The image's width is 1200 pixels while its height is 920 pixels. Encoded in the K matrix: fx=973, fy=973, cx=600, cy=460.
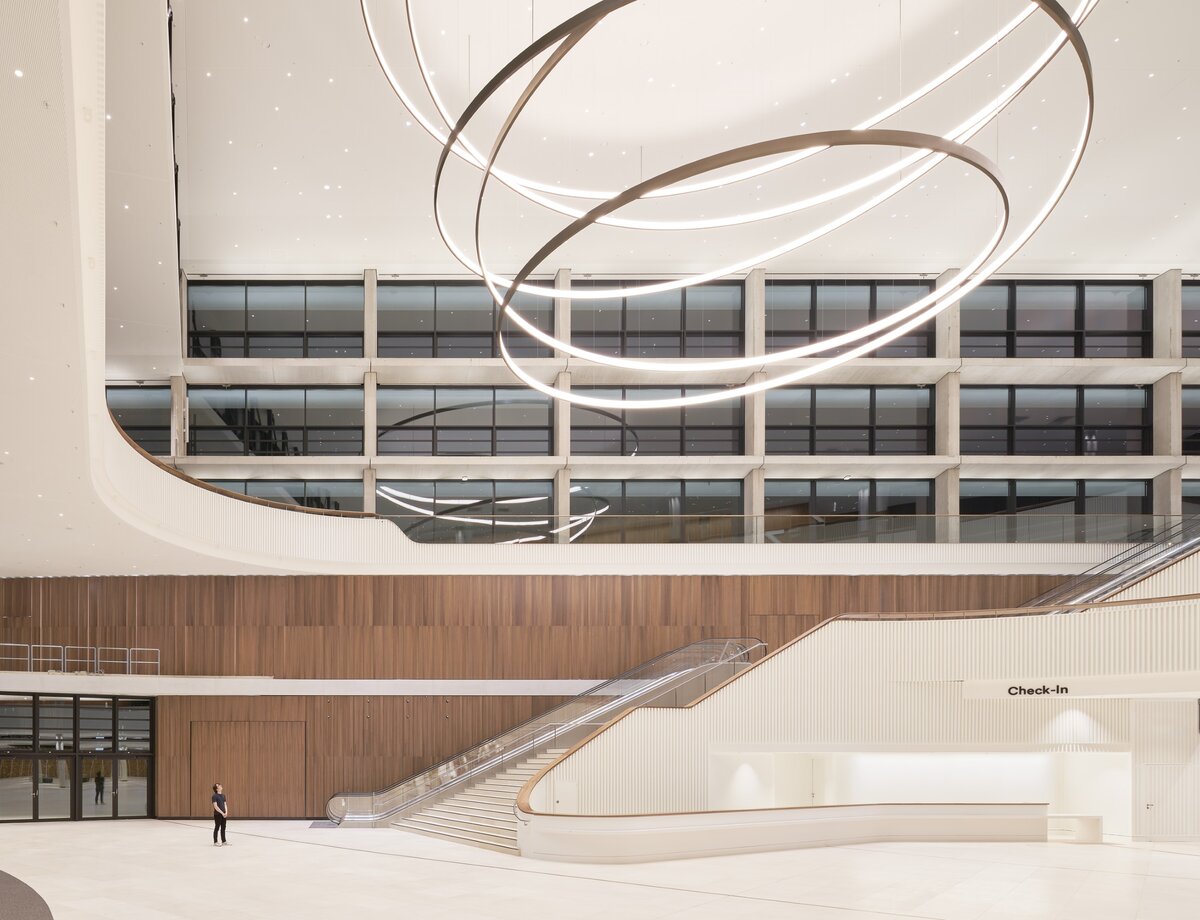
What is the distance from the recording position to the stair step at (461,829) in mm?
16828

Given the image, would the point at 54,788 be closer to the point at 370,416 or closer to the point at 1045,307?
the point at 370,416

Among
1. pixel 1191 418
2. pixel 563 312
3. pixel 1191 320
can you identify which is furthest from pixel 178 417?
pixel 1191 320

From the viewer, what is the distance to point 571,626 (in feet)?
74.8

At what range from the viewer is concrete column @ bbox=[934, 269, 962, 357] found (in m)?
25.6

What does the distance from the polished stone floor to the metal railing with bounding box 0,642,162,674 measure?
14.2ft

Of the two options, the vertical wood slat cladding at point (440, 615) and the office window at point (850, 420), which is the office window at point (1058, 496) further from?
the vertical wood slat cladding at point (440, 615)

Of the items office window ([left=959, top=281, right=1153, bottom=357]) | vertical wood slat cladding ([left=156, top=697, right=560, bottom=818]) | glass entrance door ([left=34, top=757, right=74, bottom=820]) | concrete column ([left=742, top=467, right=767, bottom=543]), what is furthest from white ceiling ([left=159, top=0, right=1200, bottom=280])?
glass entrance door ([left=34, top=757, right=74, bottom=820])

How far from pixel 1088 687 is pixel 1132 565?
4707 mm

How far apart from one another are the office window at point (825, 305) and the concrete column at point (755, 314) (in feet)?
4.60

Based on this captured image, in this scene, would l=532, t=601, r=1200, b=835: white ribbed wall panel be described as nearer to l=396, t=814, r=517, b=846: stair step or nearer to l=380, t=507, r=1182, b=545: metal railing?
l=396, t=814, r=517, b=846: stair step

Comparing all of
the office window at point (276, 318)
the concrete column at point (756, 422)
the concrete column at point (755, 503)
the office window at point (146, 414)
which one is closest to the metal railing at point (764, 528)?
the concrete column at point (755, 503)

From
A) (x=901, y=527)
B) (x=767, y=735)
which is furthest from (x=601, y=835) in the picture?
(x=901, y=527)

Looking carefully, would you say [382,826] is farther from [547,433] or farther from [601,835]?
[547,433]

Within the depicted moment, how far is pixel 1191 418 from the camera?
88.7 feet
